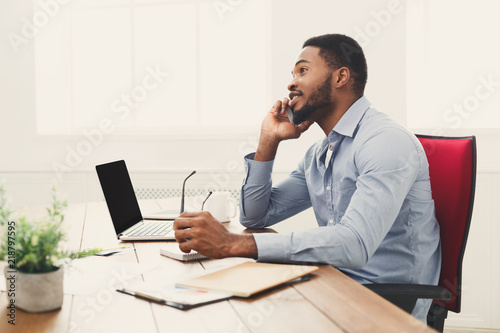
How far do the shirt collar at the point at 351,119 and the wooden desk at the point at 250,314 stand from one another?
61cm

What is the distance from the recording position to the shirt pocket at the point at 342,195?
4.91 feet

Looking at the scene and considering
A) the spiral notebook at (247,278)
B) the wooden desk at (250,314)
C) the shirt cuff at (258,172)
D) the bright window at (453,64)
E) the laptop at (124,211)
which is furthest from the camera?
the bright window at (453,64)

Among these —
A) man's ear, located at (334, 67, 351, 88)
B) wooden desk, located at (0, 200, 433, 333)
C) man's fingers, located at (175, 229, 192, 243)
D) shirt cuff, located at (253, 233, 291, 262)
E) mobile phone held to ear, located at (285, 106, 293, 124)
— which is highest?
man's ear, located at (334, 67, 351, 88)

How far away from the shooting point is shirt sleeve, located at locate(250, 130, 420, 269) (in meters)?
1.18

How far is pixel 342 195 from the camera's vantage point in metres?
1.51

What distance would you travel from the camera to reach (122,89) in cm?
369

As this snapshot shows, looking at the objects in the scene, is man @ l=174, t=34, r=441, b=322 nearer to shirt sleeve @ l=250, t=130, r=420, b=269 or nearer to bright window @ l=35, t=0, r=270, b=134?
shirt sleeve @ l=250, t=130, r=420, b=269

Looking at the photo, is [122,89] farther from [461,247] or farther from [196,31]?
[461,247]

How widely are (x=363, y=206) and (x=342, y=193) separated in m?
0.27

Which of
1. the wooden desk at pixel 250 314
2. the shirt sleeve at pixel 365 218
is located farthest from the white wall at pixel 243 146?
the wooden desk at pixel 250 314

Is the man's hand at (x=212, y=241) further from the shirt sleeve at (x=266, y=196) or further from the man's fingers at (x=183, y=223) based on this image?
the shirt sleeve at (x=266, y=196)

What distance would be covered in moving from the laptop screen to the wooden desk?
631 millimetres

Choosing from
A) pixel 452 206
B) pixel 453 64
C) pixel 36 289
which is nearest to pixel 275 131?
pixel 452 206

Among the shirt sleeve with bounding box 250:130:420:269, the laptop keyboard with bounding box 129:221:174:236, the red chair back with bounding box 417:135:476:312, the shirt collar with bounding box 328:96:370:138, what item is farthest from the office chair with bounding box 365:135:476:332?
the laptop keyboard with bounding box 129:221:174:236
